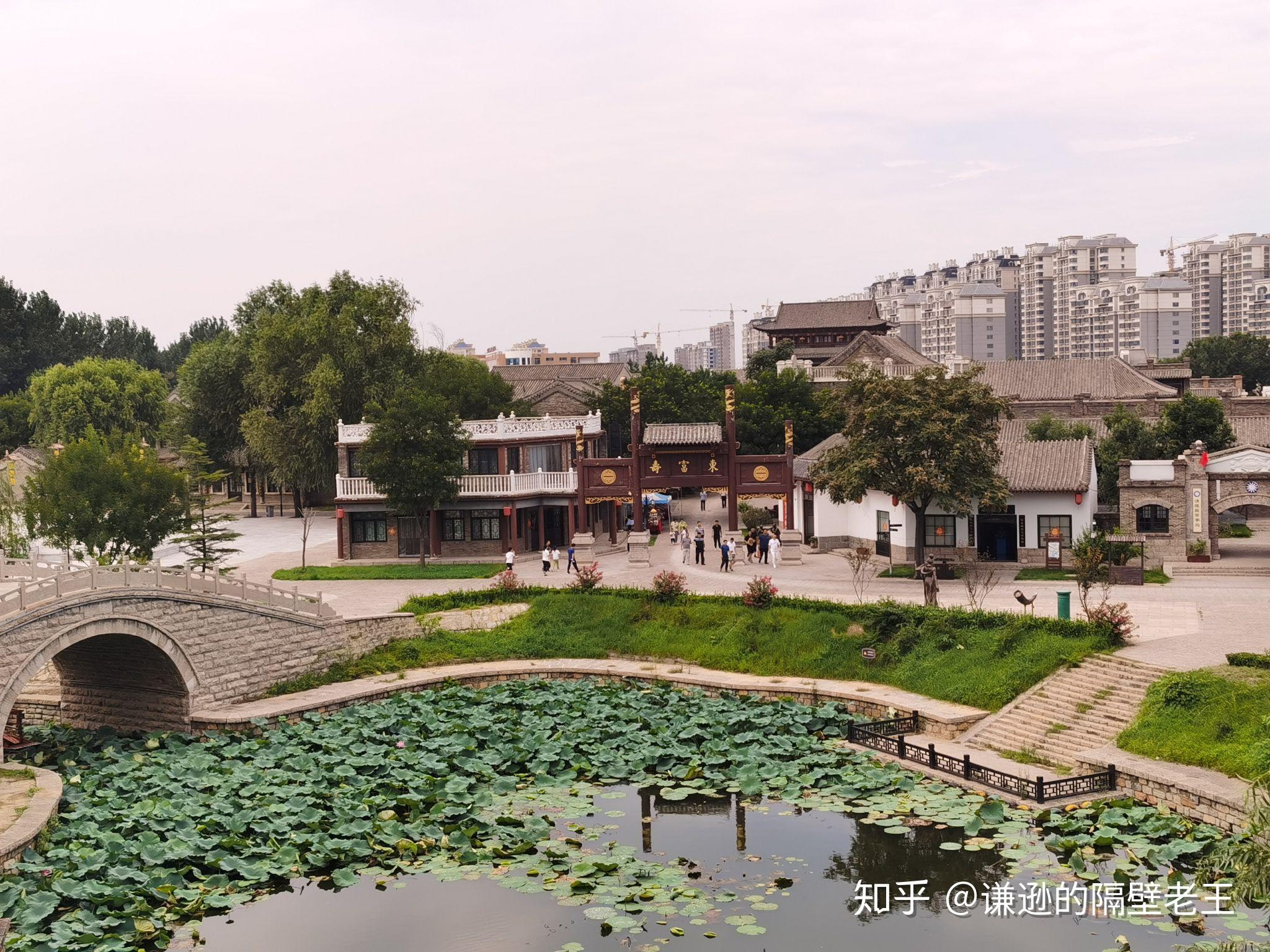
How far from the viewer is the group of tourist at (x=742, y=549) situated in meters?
41.3

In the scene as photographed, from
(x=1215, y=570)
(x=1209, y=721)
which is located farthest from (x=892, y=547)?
(x=1209, y=721)

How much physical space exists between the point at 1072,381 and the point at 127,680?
5408 cm

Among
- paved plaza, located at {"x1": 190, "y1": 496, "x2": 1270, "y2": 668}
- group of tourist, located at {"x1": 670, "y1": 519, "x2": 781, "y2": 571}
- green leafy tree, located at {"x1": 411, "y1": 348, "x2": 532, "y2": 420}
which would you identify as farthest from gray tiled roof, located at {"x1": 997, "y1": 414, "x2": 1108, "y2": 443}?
green leafy tree, located at {"x1": 411, "y1": 348, "x2": 532, "y2": 420}

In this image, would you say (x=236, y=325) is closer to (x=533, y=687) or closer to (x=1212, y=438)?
(x=533, y=687)

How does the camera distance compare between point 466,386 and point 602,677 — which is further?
point 466,386

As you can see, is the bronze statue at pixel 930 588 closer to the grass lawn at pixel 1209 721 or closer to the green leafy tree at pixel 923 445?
the green leafy tree at pixel 923 445

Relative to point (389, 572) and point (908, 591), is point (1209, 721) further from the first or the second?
point (389, 572)

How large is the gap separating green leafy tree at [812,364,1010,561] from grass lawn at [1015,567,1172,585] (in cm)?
232

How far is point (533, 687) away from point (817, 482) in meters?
12.9

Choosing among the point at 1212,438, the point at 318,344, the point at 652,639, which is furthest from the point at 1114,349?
the point at 652,639

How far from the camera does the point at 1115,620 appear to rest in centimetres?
2781

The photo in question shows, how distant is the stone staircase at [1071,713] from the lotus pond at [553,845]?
8.40 ft

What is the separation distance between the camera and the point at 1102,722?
81.7 feet

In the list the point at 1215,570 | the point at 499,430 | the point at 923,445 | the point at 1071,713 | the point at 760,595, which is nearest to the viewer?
the point at 1071,713
